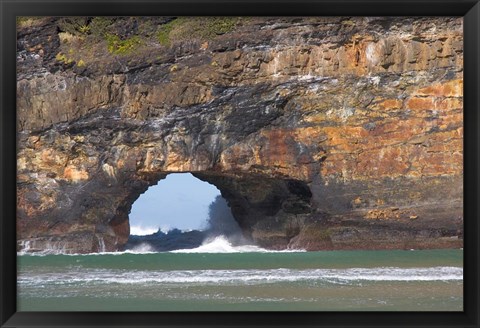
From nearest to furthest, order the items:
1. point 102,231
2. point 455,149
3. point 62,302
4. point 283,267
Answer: point 62,302 → point 283,267 → point 455,149 → point 102,231

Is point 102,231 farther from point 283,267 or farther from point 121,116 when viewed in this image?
point 283,267

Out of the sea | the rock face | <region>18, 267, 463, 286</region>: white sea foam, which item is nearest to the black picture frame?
the sea

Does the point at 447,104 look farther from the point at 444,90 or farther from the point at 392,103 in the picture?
the point at 392,103

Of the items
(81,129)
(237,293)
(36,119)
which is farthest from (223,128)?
(237,293)

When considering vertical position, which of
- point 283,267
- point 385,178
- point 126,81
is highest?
point 126,81

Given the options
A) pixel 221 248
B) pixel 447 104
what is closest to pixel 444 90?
pixel 447 104
